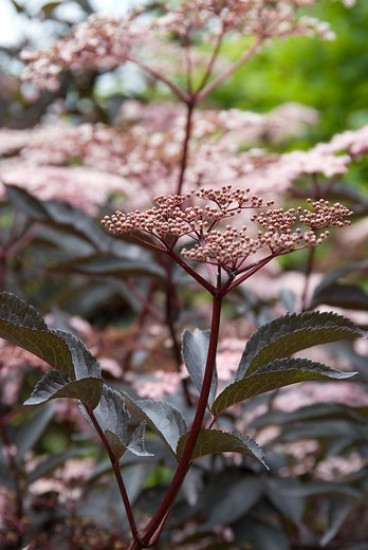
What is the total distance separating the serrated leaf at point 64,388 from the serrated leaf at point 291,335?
0.12 m

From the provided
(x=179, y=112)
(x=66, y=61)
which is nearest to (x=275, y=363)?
(x=66, y=61)

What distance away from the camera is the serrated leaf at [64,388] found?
0.57m

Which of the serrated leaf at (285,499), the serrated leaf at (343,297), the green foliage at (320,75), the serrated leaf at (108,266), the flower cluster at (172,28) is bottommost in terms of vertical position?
the serrated leaf at (285,499)

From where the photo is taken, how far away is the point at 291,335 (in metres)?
0.61

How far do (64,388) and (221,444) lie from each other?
0.13 metres

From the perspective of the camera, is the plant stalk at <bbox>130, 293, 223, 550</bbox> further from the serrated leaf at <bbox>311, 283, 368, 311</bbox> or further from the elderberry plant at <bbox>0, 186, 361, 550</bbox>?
the serrated leaf at <bbox>311, 283, 368, 311</bbox>

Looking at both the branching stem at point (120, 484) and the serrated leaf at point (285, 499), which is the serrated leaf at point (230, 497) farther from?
the branching stem at point (120, 484)

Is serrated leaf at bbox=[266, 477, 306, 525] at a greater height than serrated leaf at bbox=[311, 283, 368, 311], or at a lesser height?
lesser

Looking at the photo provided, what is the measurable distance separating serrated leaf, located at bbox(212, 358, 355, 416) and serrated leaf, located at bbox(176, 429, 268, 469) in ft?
0.09

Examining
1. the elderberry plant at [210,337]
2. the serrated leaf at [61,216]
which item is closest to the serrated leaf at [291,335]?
the elderberry plant at [210,337]

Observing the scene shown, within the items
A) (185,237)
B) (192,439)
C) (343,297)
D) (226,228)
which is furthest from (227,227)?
(185,237)

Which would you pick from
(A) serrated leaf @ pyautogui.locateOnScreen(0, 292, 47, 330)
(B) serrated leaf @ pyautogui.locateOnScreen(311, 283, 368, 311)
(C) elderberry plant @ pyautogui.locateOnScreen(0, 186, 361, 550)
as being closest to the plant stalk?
(C) elderberry plant @ pyautogui.locateOnScreen(0, 186, 361, 550)

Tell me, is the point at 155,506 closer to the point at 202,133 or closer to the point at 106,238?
the point at 106,238

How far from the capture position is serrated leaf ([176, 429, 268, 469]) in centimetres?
60
